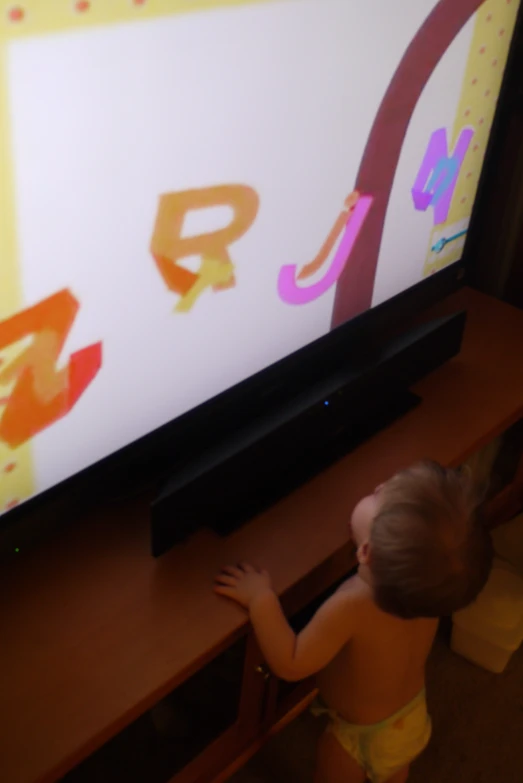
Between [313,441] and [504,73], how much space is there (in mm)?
658

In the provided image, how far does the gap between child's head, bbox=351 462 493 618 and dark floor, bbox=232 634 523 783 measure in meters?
0.54

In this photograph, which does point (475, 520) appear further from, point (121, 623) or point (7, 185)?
point (7, 185)

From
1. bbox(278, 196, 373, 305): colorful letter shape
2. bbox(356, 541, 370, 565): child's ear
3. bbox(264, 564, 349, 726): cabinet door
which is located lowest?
bbox(264, 564, 349, 726): cabinet door

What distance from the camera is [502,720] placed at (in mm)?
1444

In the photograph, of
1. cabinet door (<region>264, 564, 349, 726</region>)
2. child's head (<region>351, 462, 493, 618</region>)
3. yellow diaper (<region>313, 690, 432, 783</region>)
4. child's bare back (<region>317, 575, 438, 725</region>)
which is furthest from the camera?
cabinet door (<region>264, 564, 349, 726</region>)

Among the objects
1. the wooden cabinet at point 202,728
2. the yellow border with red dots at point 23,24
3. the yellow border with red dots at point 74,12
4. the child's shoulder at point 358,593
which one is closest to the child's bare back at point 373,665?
the child's shoulder at point 358,593

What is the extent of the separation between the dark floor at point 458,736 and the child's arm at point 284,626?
0.44m

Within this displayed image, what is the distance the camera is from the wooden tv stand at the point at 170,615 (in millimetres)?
831

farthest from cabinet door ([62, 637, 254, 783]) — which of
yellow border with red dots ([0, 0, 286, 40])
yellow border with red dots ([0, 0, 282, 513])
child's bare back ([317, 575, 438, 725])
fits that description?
yellow border with red dots ([0, 0, 286, 40])

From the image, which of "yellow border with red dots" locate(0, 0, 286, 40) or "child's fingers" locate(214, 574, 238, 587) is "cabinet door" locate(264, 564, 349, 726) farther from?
"yellow border with red dots" locate(0, 0, 286, 40)

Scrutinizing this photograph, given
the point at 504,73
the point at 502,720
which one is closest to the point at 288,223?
the point at 504,73

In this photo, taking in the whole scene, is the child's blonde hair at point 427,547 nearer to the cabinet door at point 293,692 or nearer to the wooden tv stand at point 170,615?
the wooden tv stand at point 170,615

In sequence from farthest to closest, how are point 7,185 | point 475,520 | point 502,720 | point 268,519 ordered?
point 502,720 → point 268,519 → point 475,520 → point 7,185

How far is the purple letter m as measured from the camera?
1175 millimetres
